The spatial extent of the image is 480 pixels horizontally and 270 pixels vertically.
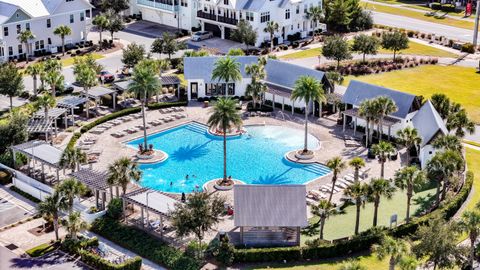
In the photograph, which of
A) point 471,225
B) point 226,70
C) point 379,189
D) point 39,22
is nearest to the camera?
point 471,225

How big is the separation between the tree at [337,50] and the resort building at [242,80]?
565 inches

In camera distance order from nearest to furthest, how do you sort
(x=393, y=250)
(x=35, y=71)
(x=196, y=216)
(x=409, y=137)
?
(x=393, y=250), (x=196, y=216), (x=409, y=137), (x=35, y=71)

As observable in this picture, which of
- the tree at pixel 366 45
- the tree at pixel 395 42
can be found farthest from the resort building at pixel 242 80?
the tree at pixel 395 42

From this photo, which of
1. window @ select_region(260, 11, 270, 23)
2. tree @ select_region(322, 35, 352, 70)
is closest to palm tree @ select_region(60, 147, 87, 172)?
tree @ select_region(322, 35, 352, 70)

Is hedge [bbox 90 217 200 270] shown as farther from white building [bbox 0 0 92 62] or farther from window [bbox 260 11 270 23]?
window [bbox 260 11 270 23]

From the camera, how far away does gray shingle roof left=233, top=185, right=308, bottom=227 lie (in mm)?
64312

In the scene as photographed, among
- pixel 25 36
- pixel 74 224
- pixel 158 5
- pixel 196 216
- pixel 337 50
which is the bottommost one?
pixel 74 224

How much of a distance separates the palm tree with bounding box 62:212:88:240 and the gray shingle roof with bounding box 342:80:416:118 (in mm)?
41878

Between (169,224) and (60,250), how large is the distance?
10250mm

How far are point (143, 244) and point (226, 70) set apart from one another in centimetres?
3393

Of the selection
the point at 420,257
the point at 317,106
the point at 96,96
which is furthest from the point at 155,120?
the point at 420,257

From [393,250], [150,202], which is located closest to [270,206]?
[150,202]

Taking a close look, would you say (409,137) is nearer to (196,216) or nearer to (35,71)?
(196,216)

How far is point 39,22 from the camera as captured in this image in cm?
12181
